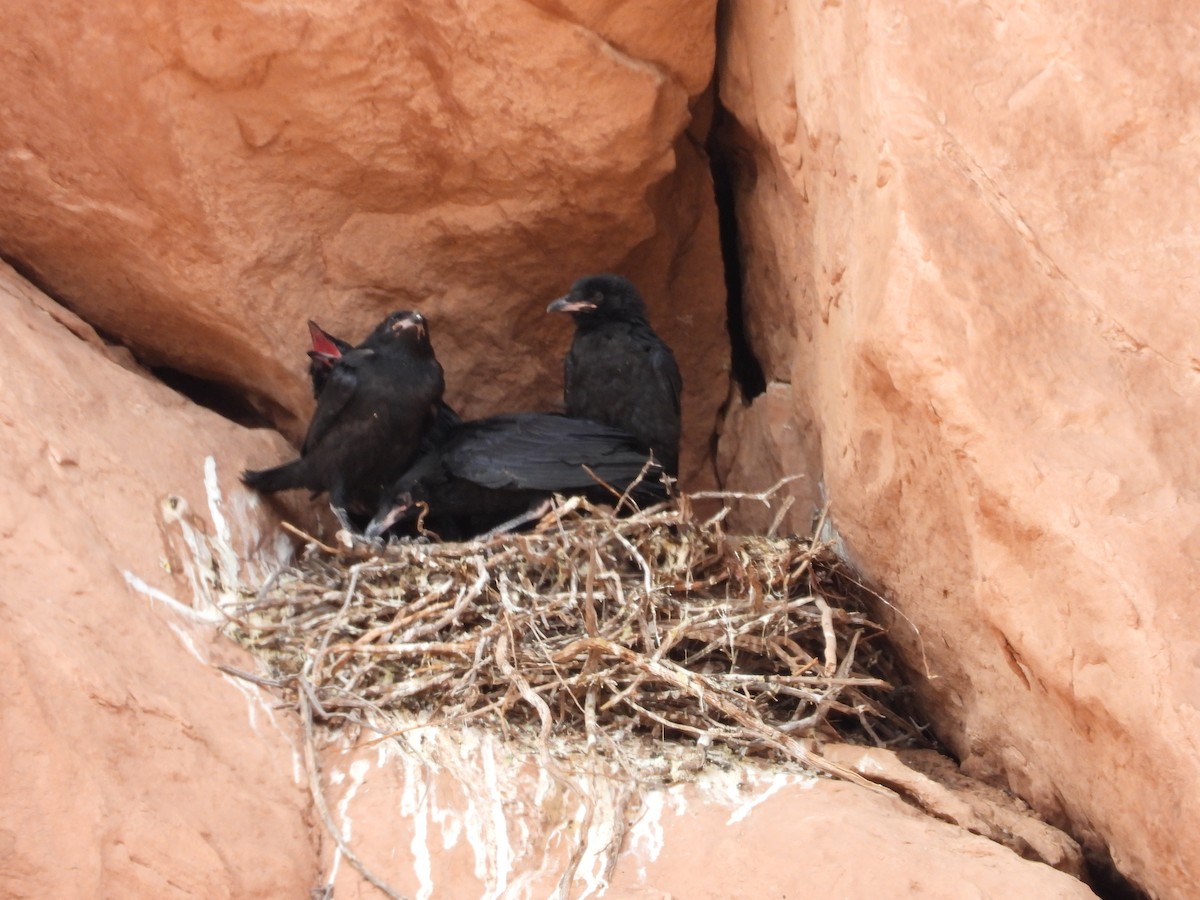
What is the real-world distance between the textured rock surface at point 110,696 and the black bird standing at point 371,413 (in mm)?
724

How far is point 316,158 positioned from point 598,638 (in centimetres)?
221

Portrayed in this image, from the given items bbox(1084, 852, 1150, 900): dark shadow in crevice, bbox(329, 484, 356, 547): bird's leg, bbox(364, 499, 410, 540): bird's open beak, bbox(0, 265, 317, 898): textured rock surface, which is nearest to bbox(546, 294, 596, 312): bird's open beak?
bbox(364, 499, 410, 540): bird's open beak

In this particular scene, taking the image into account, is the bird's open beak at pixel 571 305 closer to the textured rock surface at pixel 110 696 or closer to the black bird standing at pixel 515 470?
the black bird standing at pixel 515 470

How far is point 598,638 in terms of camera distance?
160 inches

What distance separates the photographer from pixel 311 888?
3.54 meters

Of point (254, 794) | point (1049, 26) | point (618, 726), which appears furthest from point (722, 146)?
point (254, 794)

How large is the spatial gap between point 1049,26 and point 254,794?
2.71 metres

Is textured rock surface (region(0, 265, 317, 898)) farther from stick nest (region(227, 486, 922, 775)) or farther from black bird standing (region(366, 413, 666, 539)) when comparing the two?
black bird standing (region(366, 413, 666, 539))

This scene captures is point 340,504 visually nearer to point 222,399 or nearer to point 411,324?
point 411,324

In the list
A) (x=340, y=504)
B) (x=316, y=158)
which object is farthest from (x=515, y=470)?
(x=316, y=158)

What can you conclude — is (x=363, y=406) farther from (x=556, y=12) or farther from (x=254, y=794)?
(x=254, y=794)

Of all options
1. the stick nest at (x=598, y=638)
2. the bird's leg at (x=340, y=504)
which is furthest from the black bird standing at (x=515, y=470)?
the stick nest at (x=598, y=638)

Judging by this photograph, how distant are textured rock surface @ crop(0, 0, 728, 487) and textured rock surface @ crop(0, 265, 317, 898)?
803 millimetres

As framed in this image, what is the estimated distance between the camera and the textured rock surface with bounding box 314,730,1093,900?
347cm
